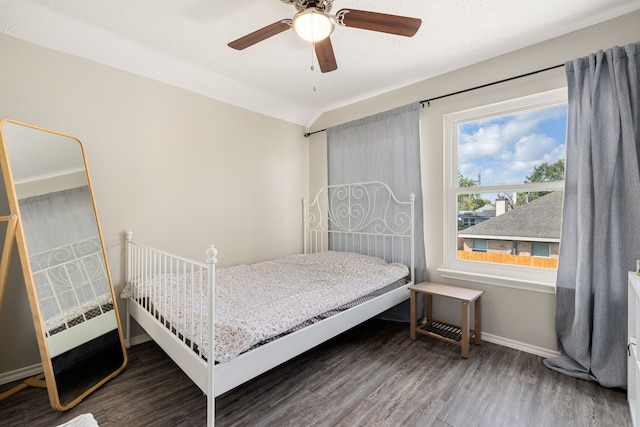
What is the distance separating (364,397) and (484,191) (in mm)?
1959

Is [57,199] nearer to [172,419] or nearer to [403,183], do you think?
[172,419]

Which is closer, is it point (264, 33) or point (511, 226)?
point (264, 33)

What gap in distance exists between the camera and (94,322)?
77.3 inches

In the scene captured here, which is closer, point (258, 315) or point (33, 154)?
point (258, 315)

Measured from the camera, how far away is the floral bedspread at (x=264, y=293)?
1.46 meters

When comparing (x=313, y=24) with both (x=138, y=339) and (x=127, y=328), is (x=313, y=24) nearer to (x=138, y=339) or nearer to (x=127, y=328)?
(x=127, y=328)

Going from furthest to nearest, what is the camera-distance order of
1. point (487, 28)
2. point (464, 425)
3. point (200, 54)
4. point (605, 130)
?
1. point (200, 54)
2. point (487, 28)
3. point (605, 130)
4. point (464, 425)

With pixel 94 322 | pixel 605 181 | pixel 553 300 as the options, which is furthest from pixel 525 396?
pixel 94 322

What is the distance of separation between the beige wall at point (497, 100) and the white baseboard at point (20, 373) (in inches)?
128

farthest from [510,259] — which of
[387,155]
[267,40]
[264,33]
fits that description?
[267,40]

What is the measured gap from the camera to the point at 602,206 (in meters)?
1.86

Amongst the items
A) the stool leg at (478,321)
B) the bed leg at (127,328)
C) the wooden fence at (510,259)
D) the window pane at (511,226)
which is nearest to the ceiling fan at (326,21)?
the window pane at (511,226)

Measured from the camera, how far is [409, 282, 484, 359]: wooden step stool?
Result: 217cm

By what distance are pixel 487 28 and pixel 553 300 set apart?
2.07 m
